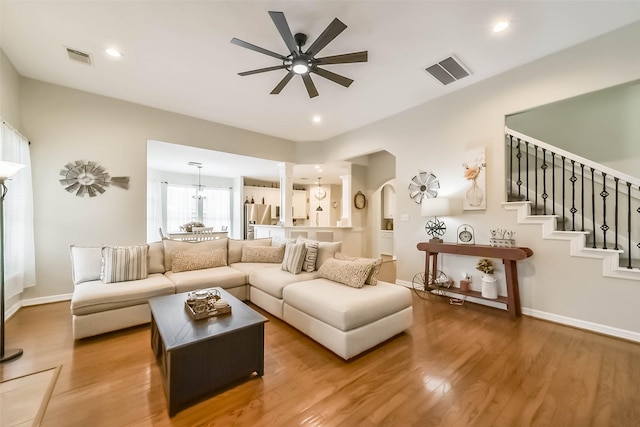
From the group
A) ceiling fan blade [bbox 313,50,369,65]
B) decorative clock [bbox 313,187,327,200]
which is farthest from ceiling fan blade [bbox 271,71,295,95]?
decorative clock [bbox 313,187,327,200]

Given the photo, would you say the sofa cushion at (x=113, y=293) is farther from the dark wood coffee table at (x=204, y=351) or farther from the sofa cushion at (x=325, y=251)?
the sofa cushion at (x=325, y=251)

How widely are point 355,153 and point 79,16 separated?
14.7ft

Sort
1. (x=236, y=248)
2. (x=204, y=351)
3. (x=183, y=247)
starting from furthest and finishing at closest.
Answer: (x=236, y=248), (x=183, y=247), (x=204, y=351)

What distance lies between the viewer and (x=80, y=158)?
12.4 feet

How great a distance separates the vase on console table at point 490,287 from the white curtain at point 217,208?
25.6 ft

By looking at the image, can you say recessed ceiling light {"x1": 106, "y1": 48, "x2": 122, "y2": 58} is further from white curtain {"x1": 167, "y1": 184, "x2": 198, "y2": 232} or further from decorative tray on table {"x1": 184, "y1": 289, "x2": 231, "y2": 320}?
white curtain {"x1": 167, "y1": 184, "x2": 198, "y2": 232}

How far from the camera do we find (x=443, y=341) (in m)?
2.49

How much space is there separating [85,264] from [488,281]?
5.17 metres

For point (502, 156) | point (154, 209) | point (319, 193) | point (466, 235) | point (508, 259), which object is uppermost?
point (502, 156)

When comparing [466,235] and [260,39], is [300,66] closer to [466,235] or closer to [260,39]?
[260,39]

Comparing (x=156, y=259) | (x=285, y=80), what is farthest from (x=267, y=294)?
(x=285, y=80)

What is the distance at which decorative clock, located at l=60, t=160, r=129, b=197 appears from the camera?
368 cm

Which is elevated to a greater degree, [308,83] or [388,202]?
[308,83]

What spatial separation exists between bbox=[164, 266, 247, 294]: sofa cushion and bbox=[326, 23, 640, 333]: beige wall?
2.88 metres
